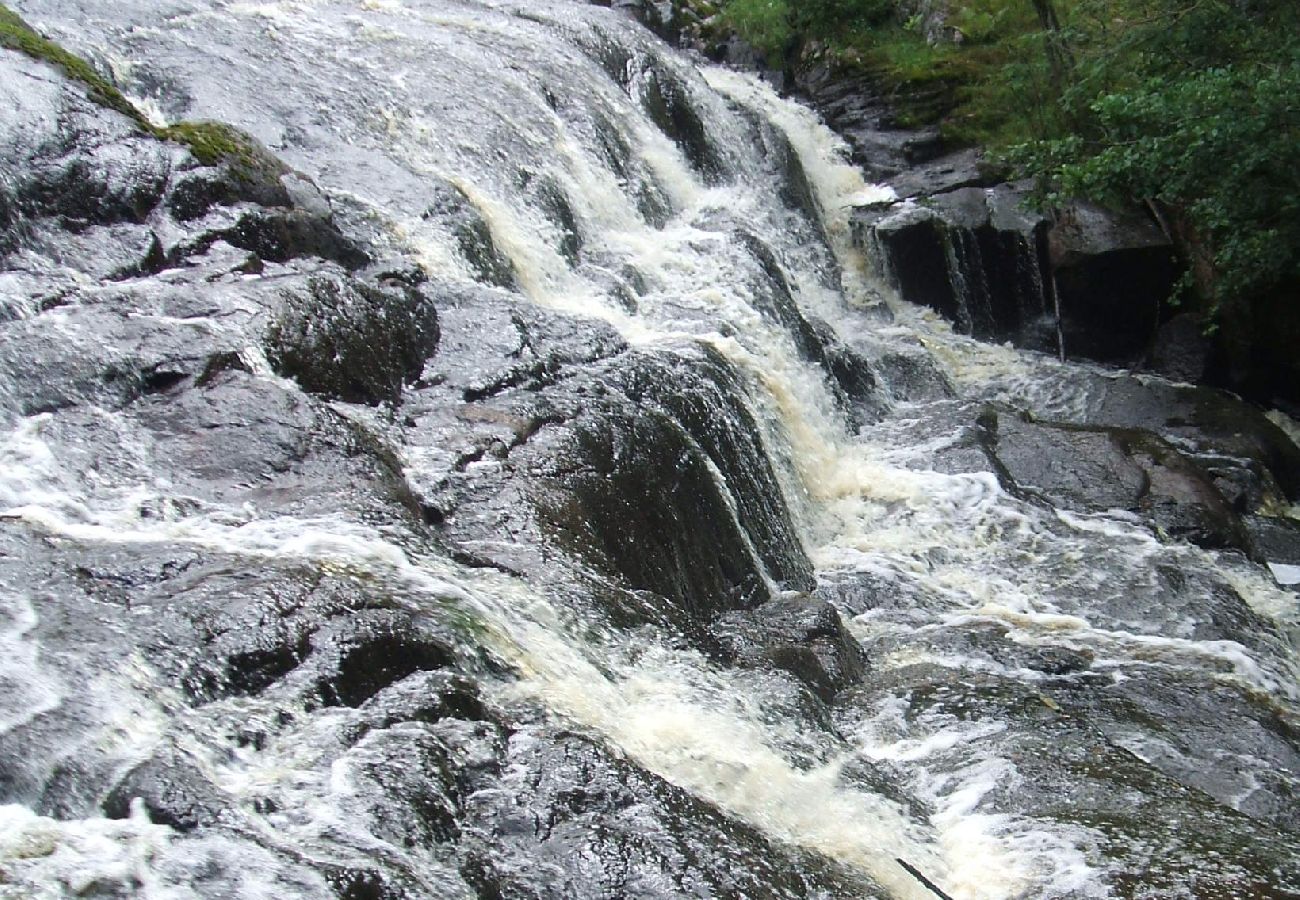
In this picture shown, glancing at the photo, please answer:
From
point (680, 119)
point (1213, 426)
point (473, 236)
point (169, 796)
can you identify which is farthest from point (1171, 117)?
point (169, 796)

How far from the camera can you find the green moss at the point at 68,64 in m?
8.96

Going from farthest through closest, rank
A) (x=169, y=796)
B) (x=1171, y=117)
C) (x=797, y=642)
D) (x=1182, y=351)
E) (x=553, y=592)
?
(x=1182, y=351), (x=1171, y=117), (x=797, y=642), (x=553, y=592), (x=169, y=796)

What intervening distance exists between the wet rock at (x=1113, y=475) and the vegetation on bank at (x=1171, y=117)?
243 centimetres

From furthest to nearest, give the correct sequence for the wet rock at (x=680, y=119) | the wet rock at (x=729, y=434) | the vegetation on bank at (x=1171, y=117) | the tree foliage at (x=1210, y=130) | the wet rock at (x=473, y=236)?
the wet rock at (x=680, y=119), the vegetation on bank at (x=1171, y=117), the tree foliage at (x=1210, y=130), the wet rock at (x=473, y=236), the wet rock at (x=729, y=434)

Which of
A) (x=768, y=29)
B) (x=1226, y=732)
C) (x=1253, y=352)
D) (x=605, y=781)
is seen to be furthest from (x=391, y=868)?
(x=768, y=29)

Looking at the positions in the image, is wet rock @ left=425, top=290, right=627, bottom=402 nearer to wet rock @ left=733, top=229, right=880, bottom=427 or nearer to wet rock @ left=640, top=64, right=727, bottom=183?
wet rock @ left=733, top=229, right=880, bottom=427

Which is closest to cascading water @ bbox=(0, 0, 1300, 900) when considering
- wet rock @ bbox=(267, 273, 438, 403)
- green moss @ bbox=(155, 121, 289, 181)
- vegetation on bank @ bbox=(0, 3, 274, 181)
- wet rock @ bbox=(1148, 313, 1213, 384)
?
wet rock @ bbox=(267, 273, 438, 403)

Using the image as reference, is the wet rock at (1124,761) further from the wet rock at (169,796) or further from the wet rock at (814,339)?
the wet rock at (814,339)

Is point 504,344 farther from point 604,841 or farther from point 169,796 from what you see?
point 169,796

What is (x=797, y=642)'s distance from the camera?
7.33 metres

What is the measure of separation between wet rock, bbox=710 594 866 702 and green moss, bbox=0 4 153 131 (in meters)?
5.71

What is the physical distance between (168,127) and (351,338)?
2.82 meters

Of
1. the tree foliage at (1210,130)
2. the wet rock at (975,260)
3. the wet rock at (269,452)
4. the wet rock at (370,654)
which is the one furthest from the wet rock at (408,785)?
the wet rock at (975,260)

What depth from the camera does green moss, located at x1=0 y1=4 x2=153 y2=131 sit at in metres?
8.96
